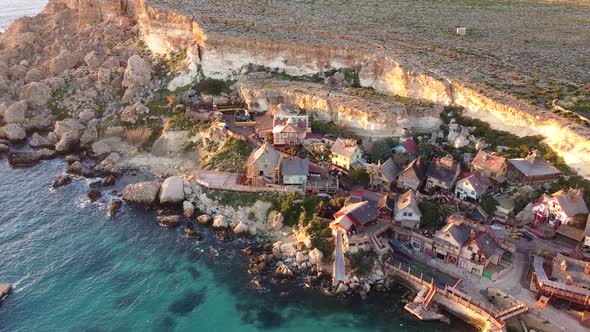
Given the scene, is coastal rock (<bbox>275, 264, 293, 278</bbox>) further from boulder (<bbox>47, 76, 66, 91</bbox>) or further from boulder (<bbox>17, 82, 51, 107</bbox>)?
boulder (<bbox>47, 76, 66, 91</bbox>)

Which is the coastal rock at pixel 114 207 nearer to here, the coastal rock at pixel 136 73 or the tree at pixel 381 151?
the coastal rock at pixel 136 73

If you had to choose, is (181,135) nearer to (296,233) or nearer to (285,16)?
(296,233)

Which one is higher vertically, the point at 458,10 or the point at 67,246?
the point at 458,10

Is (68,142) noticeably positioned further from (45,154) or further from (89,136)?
(45,154)

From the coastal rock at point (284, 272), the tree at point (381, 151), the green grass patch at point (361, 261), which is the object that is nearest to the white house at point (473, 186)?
the tree at point (381, 151)

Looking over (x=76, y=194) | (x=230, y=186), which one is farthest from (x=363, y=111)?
(x=76, y=194)

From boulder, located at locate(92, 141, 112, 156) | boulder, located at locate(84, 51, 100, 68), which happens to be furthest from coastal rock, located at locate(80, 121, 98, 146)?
boulder, located at locate(84, 51, 100, 68)
